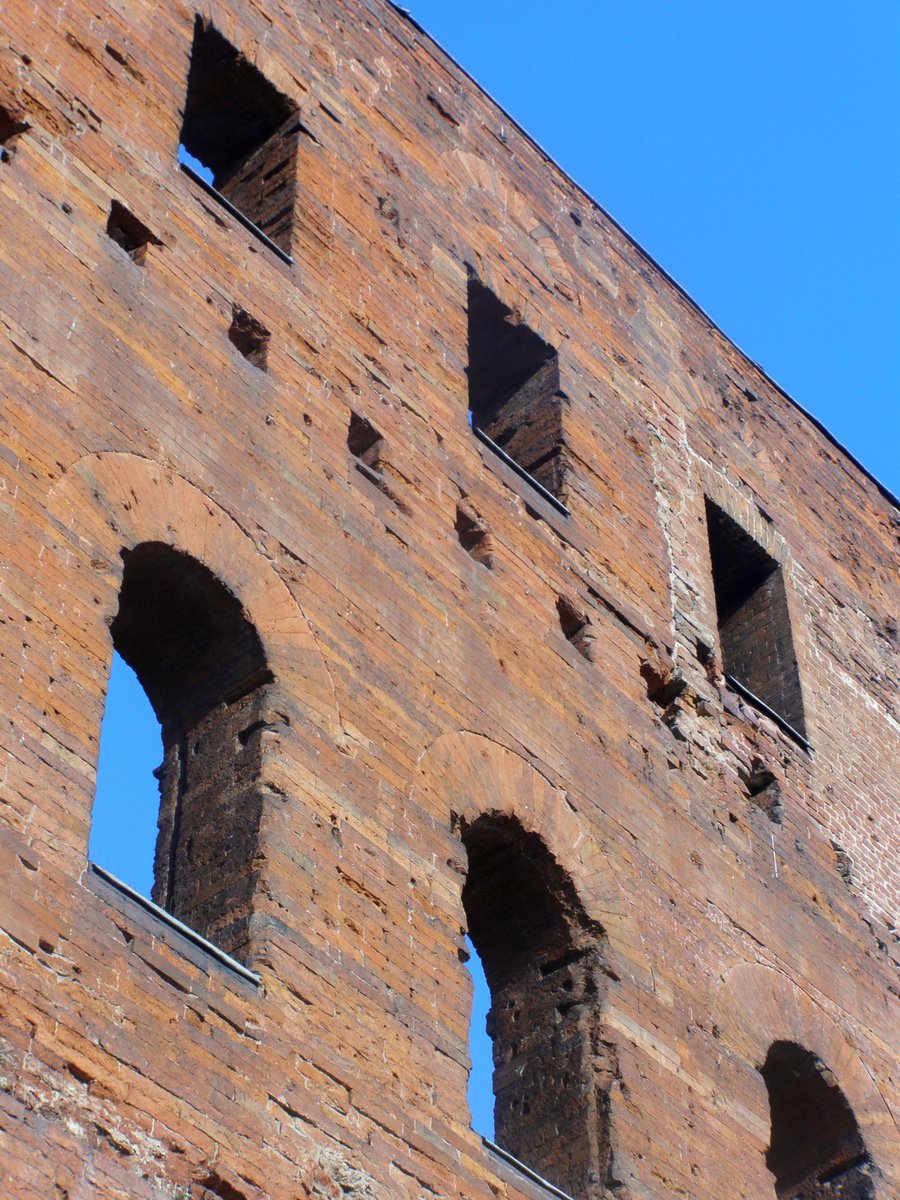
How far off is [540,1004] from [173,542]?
103 inches

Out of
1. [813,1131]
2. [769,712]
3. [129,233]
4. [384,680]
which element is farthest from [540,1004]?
[129,233]

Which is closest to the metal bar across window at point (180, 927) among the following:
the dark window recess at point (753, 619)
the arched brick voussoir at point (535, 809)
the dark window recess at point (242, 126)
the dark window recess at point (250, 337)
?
the arched brick voussoir at point (535, 809)

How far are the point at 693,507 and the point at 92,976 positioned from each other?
262 inches

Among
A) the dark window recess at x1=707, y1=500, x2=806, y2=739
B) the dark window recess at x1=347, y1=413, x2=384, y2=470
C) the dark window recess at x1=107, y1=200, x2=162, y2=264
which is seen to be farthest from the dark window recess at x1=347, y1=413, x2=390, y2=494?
the dark window recess at x1=707, y1=500, x2=806, y2=739

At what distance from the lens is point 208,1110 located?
7.21m

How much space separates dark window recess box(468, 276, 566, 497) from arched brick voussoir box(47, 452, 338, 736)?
11.0ft

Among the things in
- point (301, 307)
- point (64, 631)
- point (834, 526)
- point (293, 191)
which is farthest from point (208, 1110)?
point (834, 526)

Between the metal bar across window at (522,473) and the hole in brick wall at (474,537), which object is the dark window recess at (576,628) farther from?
the metal bar across window at (522,473)

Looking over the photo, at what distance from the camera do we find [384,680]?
9.31 metres

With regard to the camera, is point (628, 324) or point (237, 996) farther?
point (628, 324)

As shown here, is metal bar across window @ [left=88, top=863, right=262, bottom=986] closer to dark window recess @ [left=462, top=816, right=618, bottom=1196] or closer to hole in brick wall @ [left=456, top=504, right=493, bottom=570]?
dark window recess @ [left=462, top=816, right=618, bottom=1196]

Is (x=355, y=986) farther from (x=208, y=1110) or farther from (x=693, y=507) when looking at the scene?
(x=693, y=507)

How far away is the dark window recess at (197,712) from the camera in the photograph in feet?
27.2

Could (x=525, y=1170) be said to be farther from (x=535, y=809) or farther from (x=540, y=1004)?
(x=535, y=809)
